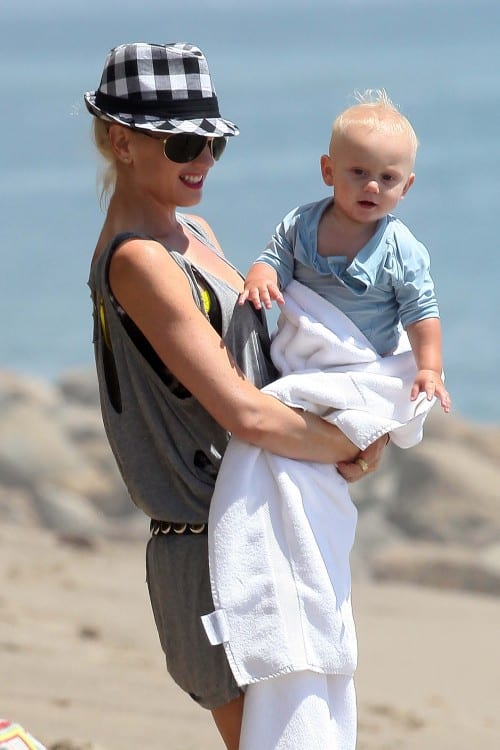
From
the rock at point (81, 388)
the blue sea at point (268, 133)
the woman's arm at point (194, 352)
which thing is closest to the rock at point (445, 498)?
the rock at point (81, 388)

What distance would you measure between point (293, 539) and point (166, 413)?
0.36 m

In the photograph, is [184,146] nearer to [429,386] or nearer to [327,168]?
[327,168]

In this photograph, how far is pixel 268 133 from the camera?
84.6ft

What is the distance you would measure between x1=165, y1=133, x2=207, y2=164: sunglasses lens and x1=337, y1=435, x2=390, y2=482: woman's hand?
692 mm

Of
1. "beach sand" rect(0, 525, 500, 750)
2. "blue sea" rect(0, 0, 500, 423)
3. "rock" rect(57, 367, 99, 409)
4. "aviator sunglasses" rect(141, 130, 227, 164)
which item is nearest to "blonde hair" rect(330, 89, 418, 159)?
"aviator sunglasses" rect(141, 130, 227, 164)

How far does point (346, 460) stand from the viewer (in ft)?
9.46

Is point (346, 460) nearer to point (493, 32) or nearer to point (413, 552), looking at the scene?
point (413, 552)

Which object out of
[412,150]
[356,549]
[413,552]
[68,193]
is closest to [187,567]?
[412,150]

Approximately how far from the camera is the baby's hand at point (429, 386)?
283cm

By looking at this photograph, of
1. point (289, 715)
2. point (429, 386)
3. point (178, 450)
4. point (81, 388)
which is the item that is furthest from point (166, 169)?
point (81, 388)

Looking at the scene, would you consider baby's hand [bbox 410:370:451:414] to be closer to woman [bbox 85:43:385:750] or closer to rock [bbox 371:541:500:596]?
woman [bbox 85:43:385:750]

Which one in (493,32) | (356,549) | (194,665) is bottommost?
(493,32)

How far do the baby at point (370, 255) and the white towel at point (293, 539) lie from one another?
0.10 metres

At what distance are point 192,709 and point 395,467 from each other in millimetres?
4931
